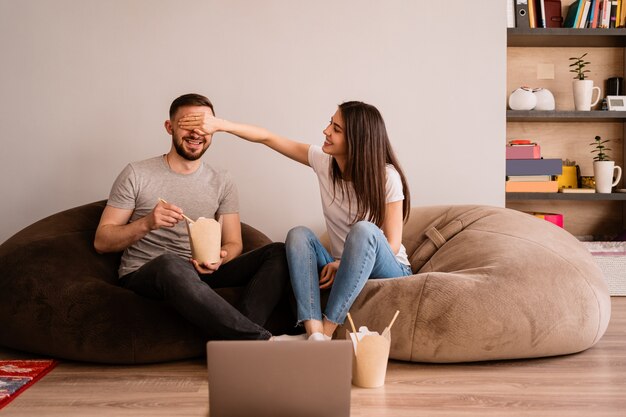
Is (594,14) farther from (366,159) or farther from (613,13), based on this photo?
(366,159)

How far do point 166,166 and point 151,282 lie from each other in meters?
0.58

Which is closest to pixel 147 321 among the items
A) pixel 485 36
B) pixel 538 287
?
pixel 538 287

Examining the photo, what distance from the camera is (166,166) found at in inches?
112

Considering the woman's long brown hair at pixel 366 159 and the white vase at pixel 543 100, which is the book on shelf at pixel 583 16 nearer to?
the white vase at pixel 543 100

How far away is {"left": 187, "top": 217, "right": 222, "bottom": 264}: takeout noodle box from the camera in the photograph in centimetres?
242

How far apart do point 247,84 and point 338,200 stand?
4.00 ft

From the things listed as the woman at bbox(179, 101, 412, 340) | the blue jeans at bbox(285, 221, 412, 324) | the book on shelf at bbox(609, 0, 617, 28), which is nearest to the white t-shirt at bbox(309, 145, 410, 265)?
the woman at bbox(179, 101, 412, 340)

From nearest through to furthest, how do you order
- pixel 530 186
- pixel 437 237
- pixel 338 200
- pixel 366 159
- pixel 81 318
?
pixel 81 318 < pixel 366 159 < pixel 338 200 < pixel 437 237 < pixel 530 186

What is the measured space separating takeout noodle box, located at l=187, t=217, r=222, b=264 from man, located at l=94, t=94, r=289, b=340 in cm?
3

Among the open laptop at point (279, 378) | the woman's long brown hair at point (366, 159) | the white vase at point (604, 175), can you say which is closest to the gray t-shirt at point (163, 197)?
the woman's long brown hair at point (366, 159)

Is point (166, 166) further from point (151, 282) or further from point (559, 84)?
point (559, 84)

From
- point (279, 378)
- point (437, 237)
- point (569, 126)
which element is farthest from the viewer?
point (569, 126)

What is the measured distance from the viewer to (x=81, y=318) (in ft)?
8.00

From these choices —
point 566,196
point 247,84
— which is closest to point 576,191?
point 566,196
